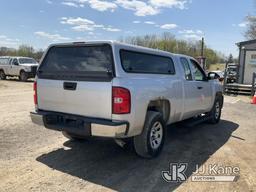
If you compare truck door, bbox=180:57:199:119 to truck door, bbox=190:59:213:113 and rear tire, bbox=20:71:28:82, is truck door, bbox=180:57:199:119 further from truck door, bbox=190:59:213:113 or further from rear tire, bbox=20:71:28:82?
rear tire, bbox=20:71:28:82

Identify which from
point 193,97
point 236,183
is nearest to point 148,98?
point 236,183

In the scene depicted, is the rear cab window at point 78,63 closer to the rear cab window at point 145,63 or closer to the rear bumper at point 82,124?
the rear cab window at point 145,63

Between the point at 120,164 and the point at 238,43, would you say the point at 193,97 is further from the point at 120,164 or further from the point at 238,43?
the point at 238,43

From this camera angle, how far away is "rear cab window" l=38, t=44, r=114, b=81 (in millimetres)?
4637

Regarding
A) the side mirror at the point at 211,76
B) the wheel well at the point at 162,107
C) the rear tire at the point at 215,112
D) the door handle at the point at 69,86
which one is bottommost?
the rear tire at the point at 215,112

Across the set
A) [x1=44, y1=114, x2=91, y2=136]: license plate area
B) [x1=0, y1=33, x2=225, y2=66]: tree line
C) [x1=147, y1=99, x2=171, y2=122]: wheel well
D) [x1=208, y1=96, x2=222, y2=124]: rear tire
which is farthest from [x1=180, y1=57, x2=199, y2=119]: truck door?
[x1=0, y1=33, x2=225, y2=66]: tree line

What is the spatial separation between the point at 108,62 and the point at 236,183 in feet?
8.59

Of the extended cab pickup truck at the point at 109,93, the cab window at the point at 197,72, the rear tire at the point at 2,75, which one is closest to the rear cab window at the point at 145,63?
the extended cab pickup truck at the point at 109,93

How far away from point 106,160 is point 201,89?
11.0 ft

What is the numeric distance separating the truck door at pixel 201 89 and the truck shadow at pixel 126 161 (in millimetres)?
870

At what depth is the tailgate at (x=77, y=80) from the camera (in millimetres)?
4547

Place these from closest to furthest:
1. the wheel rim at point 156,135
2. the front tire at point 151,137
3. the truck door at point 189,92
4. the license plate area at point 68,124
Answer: the license plate area at point 68,124
the front tire at point 151,137
the wheel rim at point 156,135
the truck door at point 189,92

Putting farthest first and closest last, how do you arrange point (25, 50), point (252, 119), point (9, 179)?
point (25, 50)
point (252, 119)
point (9, 179)

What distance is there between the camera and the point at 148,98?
5.01m
